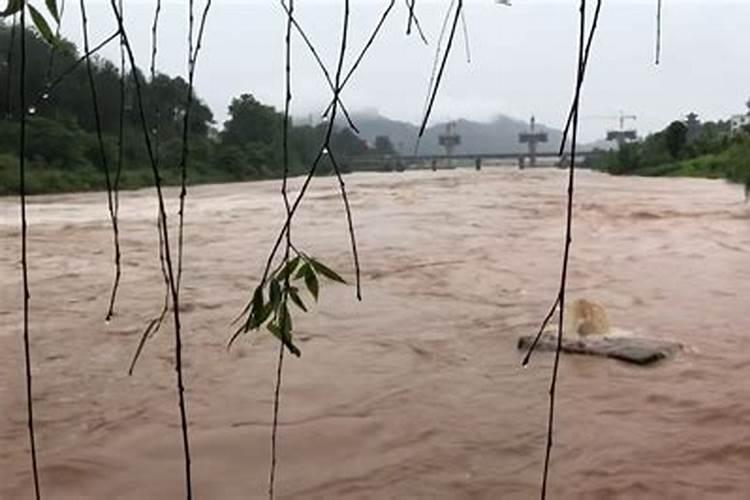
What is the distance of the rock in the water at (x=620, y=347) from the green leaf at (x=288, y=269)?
376 cm

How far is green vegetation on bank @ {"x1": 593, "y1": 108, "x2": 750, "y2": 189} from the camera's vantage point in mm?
27156

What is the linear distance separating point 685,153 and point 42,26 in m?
35.7

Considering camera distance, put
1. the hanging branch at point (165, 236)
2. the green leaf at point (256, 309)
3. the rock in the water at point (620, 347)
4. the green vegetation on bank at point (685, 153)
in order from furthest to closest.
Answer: the green vegetation on bank at point (685, 153), the rock in the water at point (620, 347), the green leaf at point (256, 309), the hanging branch at point (165, 236)

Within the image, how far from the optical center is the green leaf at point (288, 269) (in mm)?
889

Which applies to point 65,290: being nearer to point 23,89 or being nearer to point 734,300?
point 734,300

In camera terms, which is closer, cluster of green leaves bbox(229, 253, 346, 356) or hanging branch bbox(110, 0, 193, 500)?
hanging branch bbox(110, 0, 193, 500)

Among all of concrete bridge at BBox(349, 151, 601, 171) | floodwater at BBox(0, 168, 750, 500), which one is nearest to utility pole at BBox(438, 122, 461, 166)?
concrete bridge at BBox(349, 151, 601, 171)

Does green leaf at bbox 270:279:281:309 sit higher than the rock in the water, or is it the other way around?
green leaf at bbox 270:279:281:309

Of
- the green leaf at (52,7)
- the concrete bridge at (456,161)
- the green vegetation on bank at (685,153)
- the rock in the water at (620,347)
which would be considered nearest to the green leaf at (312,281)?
the green leaf at (52,7)

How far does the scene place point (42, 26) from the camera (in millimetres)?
848

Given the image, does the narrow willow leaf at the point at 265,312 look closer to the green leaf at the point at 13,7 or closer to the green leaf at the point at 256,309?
the green leaf at the point at 256,309

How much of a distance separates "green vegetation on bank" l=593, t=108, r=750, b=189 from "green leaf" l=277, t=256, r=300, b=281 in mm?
A: 24148

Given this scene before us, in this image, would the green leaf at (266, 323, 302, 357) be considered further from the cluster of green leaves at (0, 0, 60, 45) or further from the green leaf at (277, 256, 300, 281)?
the cluster of green leaves at (0, 0, 60, 45)

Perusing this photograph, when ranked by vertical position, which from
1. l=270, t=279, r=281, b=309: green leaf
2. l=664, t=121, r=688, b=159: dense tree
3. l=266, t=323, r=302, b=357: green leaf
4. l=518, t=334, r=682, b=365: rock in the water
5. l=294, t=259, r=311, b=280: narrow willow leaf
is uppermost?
→ l=664, t=121, r=688, b=159: dense tree
